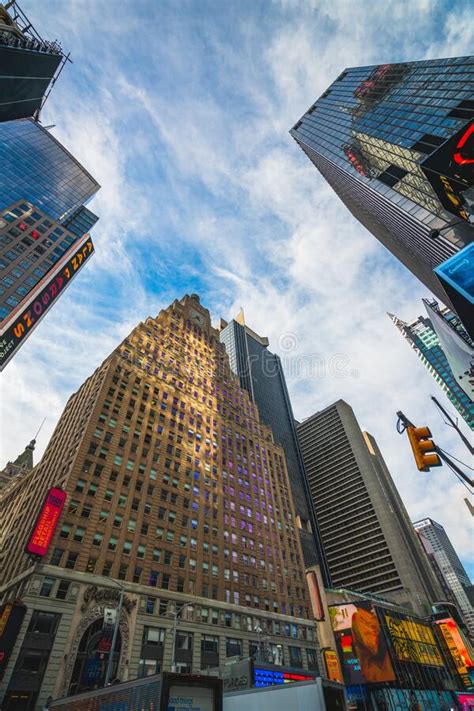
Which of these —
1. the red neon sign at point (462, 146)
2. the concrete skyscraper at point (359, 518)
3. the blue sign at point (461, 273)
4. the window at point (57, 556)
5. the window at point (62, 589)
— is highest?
the concrete skyscraper at point (359, 518)

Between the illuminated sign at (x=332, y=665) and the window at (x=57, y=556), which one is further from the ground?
the window at (x=57, y=556)

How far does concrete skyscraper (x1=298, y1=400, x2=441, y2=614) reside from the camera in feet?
362

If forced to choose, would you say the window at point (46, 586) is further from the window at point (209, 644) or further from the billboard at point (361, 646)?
the billboard at point (361, 646)

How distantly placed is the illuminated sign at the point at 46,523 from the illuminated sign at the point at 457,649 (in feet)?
236

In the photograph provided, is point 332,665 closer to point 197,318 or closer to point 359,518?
point 197,318

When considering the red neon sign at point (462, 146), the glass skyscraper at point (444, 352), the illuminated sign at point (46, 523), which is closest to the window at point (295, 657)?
the illuminated sign at point (46, 523)

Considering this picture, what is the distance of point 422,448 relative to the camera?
851 centimetres

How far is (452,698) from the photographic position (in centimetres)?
5309

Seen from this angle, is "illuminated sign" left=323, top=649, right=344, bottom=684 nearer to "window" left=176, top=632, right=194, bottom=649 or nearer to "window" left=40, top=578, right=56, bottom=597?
"window" left=176, top=632, right=194, bottom=649

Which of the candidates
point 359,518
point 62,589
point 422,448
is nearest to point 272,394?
point 359,518

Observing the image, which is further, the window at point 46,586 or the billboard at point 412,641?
the billboard at point 412,641

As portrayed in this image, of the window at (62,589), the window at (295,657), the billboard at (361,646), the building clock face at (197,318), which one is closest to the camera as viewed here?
the window at (62,589)

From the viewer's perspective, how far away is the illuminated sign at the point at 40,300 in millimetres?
66438

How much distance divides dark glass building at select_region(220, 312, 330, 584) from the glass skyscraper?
59.9 meters
